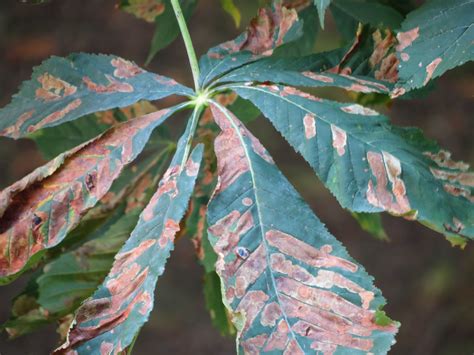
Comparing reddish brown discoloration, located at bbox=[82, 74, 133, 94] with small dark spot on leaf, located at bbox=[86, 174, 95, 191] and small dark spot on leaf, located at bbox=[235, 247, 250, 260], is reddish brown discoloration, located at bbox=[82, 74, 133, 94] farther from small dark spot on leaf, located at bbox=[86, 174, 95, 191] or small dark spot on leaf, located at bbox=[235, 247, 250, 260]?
small dark spot on leaf, located at bbox=[235, 247, 250, 260]

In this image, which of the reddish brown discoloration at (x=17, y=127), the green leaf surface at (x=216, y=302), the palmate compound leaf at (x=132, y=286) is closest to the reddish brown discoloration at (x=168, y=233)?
the palmate compound leaf at (x=132, y=286)

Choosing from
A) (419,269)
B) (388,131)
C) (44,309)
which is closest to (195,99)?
(388,131)

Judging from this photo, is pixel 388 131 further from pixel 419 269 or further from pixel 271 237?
pixel 419 269

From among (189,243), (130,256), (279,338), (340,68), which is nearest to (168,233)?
(130,256)

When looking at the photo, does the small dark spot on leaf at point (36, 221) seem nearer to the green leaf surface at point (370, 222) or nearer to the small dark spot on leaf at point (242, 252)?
the small dark spot on leaf at point (242, 252)

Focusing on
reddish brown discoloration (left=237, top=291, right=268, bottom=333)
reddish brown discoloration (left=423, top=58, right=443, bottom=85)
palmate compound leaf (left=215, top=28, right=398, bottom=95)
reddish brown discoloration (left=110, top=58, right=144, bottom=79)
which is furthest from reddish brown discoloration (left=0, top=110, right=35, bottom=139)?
reddish brown discoloration (left=423, top=58, right=443, bottom=85)

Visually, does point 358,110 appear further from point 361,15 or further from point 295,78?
point 361,15
